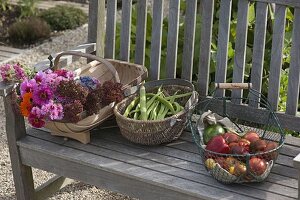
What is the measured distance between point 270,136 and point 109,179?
829mm

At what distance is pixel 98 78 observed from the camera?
4.07 metres

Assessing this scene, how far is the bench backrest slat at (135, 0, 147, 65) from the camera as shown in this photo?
4.04m

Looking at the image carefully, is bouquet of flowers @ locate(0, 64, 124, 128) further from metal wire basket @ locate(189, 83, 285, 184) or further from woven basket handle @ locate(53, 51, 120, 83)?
metal wire basket @ locate(189, 83, 285, 184)

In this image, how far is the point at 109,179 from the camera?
349 cm

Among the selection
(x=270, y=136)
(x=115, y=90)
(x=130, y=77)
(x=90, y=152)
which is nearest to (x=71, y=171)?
(x=90, y=152)

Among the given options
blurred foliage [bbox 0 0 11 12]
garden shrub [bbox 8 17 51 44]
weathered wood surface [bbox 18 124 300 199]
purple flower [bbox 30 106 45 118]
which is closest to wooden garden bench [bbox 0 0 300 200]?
weathered wood surface [bbox 18 124 300 199]

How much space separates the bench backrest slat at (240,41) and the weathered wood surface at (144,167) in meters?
0.40

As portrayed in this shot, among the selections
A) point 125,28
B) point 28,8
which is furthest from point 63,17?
point 125,28

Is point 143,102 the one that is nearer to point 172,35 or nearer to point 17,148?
point 172,35

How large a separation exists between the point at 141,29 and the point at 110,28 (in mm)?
194

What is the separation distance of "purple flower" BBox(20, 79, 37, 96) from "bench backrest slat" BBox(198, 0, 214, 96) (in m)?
0.89

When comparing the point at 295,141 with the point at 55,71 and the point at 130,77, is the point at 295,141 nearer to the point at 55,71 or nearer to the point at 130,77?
the point at 130,77

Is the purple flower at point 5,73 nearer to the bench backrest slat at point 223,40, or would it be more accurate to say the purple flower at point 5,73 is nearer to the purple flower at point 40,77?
the purple flower at point 40,77

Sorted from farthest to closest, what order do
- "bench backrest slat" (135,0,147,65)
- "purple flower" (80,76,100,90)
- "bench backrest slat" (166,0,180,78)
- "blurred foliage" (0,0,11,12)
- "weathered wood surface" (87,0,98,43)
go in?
"blurred foliage" (0,0,11,12) < "weathered wood surface" (87,0,98,43) < "bench backrest slat" (135,0,147,65) < "bench backrest slat" (166,0,180,78) < "purple flower" (80,76,100,90)
